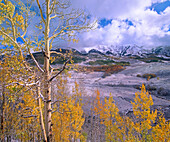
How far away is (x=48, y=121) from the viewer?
277cm

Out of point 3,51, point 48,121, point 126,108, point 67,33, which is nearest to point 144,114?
point 48,121

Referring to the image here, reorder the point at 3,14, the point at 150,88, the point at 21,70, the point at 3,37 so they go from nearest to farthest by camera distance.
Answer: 1. the point at 21,70
2. the point at 3,14
3. the point at 3,37
4. the point at 150,88

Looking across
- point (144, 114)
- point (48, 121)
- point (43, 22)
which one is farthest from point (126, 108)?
point (43, 22)

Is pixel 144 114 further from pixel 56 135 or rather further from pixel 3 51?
pixel 3 51

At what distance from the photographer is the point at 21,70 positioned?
2.48 m

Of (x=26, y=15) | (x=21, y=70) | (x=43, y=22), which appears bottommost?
(x=21, y=70)

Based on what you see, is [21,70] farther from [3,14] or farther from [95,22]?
[95,22]

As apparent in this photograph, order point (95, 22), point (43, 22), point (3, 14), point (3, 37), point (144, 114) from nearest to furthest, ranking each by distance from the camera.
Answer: point (3, 14)
point (3, 37)
point (43, 22)
point (95, 22)
point (144, 114)

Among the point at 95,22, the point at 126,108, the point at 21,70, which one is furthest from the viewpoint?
the point at 126,108

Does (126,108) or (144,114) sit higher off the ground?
(144,114)

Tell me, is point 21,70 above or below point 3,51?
below

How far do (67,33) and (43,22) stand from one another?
73cm

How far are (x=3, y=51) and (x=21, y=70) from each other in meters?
0.91

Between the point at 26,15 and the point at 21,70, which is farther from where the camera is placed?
the point at 26,15
